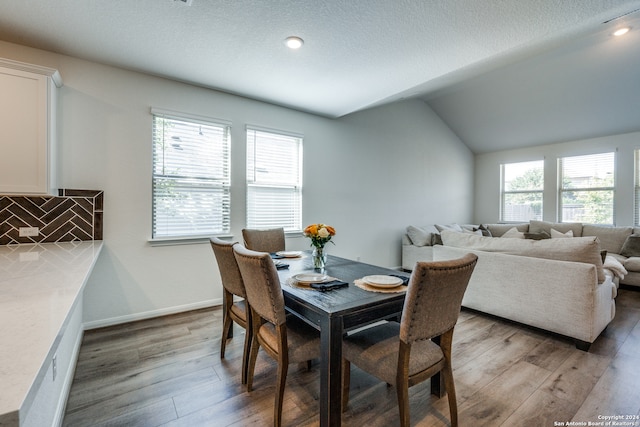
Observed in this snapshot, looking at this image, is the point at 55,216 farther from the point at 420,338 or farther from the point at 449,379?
the point at 449,379

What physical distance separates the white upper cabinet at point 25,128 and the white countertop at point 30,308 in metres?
0.59

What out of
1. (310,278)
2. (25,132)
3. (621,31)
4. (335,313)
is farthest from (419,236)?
(25,132)

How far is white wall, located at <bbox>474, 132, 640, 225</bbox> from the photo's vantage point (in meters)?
5.06

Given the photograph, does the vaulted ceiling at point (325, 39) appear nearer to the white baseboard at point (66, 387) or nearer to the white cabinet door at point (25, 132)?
the white cabinet door at point (25, 132)

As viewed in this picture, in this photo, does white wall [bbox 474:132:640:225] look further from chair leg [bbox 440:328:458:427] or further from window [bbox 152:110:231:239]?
window [bbox 152:110:231:239]

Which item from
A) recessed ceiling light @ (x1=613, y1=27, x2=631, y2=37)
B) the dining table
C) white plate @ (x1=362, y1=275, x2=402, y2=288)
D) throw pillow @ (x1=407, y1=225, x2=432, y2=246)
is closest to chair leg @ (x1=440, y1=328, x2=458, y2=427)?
the dining table

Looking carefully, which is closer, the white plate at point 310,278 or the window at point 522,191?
the white plate at point 310,278

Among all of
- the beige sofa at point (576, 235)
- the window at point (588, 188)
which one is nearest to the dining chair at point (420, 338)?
the beige sofa at point (576, 235)

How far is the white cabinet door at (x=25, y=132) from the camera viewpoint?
7.36 ft

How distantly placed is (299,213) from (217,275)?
1.42 metres

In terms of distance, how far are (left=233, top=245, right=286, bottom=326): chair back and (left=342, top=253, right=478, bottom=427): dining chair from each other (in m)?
0.49

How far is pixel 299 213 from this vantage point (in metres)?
4.27

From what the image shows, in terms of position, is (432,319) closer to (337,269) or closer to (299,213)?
(337,269)

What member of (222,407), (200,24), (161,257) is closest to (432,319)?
(222,407)
